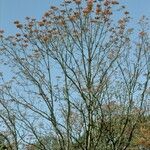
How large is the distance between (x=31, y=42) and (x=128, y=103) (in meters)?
5.12

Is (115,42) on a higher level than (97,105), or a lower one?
higher

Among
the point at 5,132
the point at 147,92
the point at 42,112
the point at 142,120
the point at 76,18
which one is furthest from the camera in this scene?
the point at 5,132

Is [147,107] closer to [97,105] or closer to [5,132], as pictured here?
[97,105]

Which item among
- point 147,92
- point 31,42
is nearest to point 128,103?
point 147,92

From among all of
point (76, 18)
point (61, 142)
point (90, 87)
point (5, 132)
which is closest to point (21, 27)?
point (76, 18)

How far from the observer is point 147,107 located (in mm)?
21250

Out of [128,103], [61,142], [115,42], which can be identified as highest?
[115,42]

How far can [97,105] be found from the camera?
1830 cm

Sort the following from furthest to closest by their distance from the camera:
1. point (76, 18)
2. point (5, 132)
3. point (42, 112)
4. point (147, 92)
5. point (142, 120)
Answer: point (5, 132)
point (142, 120)
point (147, 92)
point (42, 112)
point (76, 18)

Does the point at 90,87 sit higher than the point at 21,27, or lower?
lower

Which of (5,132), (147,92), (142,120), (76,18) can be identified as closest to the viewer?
(76,18)

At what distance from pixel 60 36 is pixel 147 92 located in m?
5.10

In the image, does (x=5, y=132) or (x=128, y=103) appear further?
(x=5, y=132)

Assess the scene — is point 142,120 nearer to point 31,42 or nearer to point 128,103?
point 128,103
